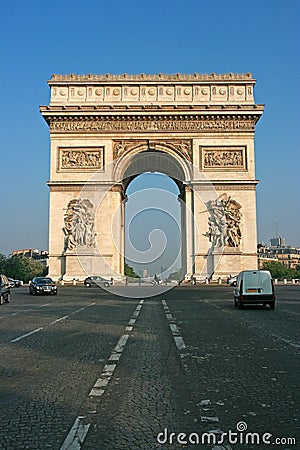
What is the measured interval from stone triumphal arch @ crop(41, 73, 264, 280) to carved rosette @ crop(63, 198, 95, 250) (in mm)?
74

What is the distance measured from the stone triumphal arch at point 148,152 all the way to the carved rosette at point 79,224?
0.07 metres

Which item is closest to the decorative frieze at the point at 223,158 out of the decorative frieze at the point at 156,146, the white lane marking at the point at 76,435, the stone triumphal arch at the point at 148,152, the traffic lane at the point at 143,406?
the stone triumphal arch at the point at 148,152

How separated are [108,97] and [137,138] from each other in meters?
3.86

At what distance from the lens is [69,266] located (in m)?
40.4

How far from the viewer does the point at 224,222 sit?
133 feet

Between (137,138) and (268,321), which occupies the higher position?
(137,138)

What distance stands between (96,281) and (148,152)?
10857 mm

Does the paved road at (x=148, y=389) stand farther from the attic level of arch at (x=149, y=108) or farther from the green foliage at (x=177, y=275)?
the attic level of arch at (x=149, y=108)

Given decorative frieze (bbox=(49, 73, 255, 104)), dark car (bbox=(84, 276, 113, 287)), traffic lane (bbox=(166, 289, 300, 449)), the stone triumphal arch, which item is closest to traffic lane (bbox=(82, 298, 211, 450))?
traffic lane (bbox=(166, 289, 300, 449))

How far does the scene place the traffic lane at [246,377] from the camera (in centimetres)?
477

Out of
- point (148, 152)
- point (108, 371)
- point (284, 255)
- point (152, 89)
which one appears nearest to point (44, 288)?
point (148, 152)

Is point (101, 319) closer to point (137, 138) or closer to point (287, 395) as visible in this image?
point (287, 395)

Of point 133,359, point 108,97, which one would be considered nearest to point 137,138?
point 108,97

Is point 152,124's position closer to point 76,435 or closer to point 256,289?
point 256,289
